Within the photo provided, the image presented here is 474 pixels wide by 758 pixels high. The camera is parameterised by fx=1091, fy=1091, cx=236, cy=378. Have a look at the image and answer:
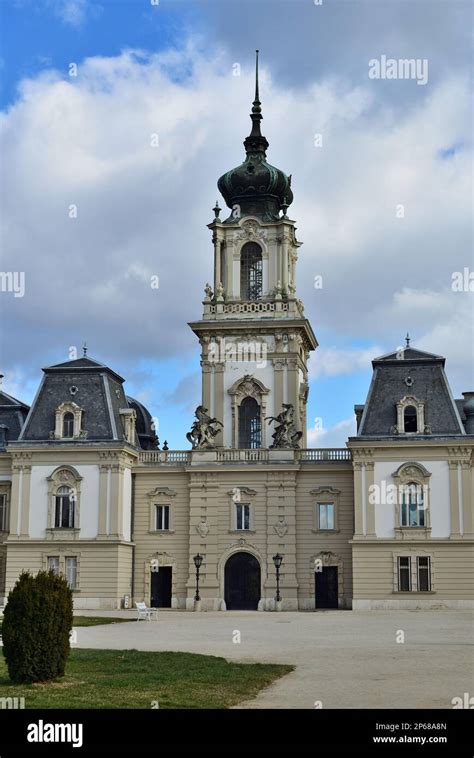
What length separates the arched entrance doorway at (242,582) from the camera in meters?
59.3

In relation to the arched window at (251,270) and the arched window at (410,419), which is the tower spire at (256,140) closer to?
the arched window at (251,270)

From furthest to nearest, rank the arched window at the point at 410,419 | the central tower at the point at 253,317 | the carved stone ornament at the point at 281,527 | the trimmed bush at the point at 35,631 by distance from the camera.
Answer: the central tower at the point at 253,317
the carved stone ornament at the point at 281,527
the arched window at the point at 410,419
the trimmed bush at the point at 35,631

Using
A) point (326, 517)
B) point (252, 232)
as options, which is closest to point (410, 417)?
point (326, 517)

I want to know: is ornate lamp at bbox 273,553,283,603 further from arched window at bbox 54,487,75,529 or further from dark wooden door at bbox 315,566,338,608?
arched window at bbox 54,487,75,529

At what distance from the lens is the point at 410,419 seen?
189 ft

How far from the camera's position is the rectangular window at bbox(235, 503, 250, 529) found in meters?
59.9

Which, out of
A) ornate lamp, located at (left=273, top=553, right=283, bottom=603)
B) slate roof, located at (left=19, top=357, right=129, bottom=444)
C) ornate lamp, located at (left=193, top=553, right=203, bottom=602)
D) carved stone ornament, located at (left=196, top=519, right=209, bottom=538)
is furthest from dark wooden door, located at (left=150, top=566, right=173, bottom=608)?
slate roof, located at (left=19, top=357, right=129, bottom=444)

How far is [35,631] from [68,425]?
4078cm

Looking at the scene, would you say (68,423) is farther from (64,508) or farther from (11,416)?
(11,416)

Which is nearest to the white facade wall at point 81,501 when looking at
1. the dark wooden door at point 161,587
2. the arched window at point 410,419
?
the dark wooden door at point 161,587

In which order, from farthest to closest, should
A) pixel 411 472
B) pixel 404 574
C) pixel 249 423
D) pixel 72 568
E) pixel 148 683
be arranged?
pixel 249 423, pixel 72 568, pixel 411 472, pixel 404 574, pixel 148 683

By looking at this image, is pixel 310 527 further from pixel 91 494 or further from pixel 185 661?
pixel 185 661

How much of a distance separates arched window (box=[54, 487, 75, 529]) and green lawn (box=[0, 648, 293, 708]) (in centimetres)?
3370

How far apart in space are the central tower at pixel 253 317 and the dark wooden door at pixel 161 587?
26.3ft
